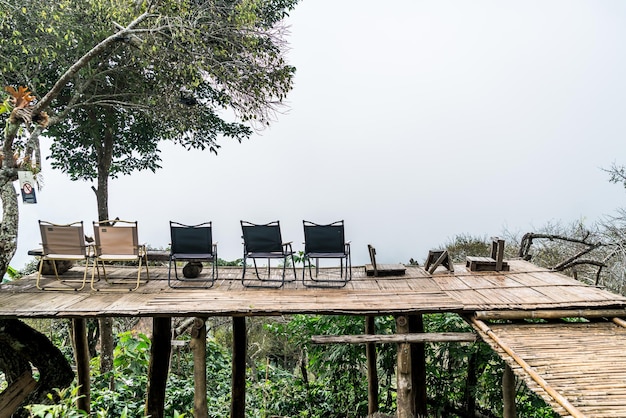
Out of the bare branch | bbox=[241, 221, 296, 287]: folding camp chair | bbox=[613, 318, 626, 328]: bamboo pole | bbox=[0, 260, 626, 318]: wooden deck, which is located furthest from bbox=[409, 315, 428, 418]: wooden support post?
the bare branch

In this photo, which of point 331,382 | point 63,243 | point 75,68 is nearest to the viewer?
point 63,243

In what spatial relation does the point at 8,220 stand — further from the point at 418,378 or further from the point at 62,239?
the point at 418,378

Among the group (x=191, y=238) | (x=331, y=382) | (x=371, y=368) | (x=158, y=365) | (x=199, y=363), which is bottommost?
(x=331, y=382)

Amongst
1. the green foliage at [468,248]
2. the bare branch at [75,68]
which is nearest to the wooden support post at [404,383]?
the bare branch at [75,68]

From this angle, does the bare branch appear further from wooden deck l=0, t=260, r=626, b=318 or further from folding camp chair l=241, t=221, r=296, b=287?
folding camp chair l=241, t=221, r=296, b=287

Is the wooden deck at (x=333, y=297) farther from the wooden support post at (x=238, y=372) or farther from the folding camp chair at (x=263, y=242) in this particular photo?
the wooden support post at (x=238, y=372)

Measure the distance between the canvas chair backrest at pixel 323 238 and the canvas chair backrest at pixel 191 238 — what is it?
4.05 ft

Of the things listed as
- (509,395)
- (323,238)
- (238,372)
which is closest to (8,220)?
(238,372)

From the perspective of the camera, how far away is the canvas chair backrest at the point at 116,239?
498 centimetres

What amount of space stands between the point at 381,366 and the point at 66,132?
8.29m

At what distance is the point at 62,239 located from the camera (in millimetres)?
4984

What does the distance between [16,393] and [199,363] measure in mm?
2435

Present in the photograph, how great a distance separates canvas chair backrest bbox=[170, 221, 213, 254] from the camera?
510 centimetres

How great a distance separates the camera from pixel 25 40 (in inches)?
273
